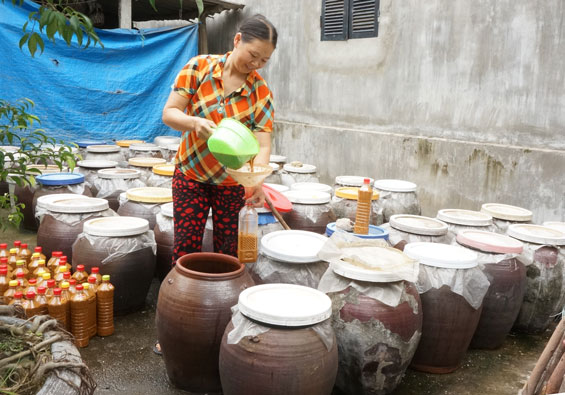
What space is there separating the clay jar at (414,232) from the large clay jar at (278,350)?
1704 millimetres

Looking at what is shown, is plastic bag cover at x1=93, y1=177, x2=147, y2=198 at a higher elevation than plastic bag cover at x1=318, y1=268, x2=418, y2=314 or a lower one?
higher

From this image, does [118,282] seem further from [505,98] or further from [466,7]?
[466,7]

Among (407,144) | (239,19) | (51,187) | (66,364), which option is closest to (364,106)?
(407,144)

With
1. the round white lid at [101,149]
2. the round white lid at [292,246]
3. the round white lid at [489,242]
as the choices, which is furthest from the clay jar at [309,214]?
the round white lid at [101,149]

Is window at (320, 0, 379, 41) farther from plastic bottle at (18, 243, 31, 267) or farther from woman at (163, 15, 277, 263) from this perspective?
plastic bottle at (18, 243, 31, 267)

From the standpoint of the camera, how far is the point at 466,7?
638 cm

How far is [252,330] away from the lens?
239 centimetres

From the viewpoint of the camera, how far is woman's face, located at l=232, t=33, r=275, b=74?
2795 millimetres

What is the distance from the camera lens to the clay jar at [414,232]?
398 cm

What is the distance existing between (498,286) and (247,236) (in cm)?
198

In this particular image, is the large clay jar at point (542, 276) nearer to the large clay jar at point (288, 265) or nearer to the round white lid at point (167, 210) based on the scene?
the large clay jar at point (288, 265)

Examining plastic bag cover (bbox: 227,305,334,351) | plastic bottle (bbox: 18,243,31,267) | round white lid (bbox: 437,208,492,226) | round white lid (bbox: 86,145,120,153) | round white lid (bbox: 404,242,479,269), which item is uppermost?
round white lid (bbox: 86,145,120,153)

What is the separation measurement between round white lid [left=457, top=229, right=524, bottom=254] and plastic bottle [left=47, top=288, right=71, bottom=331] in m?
3.08

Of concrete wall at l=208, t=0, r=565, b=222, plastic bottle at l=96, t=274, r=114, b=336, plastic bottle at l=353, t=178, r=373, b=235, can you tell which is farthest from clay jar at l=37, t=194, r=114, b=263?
concrete wall at l=208, t=0, r=565, b=222
